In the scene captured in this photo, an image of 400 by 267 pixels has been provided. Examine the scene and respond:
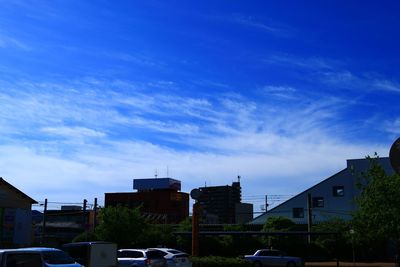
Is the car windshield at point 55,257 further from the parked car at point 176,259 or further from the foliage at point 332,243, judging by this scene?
the foliage at point 332,243

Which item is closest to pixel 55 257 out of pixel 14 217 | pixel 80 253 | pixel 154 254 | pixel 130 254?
pixel 80 253

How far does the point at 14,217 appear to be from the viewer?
48.9 meters

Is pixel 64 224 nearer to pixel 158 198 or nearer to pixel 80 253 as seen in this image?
pixel 158 198

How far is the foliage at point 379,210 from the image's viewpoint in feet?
96.1

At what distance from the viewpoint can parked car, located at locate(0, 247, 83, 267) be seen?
50.5 feet

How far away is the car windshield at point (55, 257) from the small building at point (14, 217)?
31960mm

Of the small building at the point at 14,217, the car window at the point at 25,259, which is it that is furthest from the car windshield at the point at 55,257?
the small building at the point at 14,217

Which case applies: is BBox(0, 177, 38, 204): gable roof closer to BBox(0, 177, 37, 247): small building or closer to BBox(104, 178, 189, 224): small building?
BBox(0, 177, 37, 247): small building

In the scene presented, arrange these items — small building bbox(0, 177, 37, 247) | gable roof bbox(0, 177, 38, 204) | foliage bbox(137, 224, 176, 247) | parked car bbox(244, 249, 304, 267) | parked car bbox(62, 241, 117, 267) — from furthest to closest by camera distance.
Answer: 1. gable roof bbox(0, 177, 38, 204)
2. small building bbox(0, 177, 37, 247)
3. foliage bbox(137, 224, 176, 247)
4. parked car bbox(244, 249, 304, 267)
5. parked car bbox(62, 241, 117, 267)

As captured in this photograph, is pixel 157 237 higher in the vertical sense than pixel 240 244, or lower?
higher

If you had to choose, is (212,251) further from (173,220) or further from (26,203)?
(173,220)

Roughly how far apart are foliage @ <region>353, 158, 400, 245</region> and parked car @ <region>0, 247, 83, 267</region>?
1847 centimetres

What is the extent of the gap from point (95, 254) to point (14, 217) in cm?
3069

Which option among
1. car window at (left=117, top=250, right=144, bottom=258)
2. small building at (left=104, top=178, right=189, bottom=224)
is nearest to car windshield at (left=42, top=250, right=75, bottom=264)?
car window at (left=117, top=250, right=144, bottom=258)
